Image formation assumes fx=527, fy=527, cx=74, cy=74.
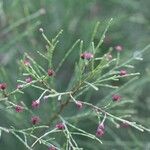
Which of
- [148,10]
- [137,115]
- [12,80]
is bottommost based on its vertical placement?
[137,115]

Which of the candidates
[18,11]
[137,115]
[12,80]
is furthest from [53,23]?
[137,115]

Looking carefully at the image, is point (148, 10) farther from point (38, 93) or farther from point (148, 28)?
point (38, 93)

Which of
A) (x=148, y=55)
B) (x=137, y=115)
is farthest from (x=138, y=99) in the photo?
(x=148, y=55)

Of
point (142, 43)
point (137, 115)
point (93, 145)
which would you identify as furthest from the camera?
point (142, 43)

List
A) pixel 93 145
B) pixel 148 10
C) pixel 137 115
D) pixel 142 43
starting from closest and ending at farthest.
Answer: pixel 93 145, pixel 137 115, pixel 142 43, pixel 148 10

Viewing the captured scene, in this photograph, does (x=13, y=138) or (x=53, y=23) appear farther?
(x=53, y=23)

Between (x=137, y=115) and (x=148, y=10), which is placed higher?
(x=148, y=10)
